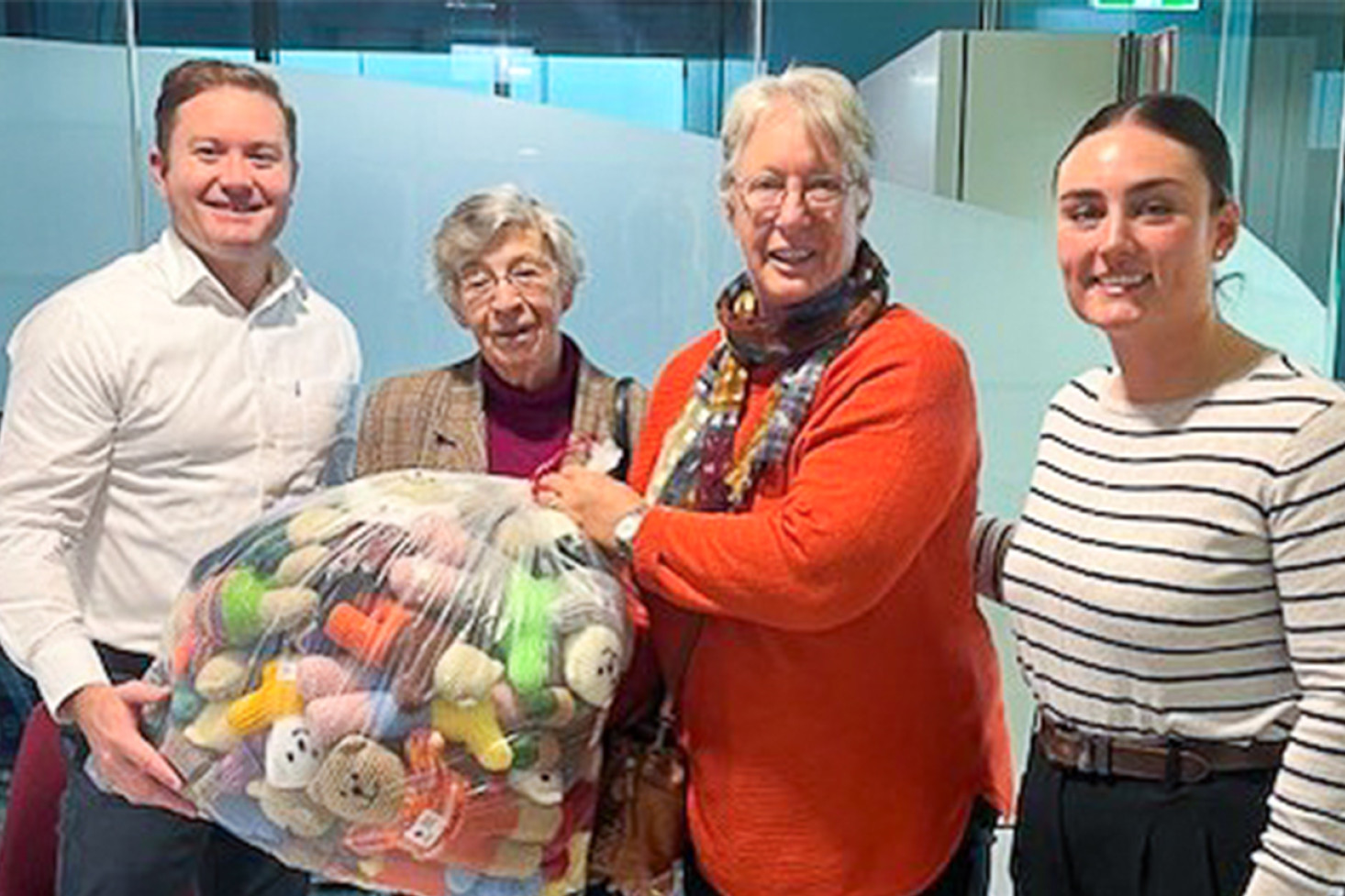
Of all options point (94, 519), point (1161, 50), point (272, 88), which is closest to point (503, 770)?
point (94, 519)

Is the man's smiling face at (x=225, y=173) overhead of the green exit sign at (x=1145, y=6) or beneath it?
beneath

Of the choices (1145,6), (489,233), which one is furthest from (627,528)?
(1145,6)

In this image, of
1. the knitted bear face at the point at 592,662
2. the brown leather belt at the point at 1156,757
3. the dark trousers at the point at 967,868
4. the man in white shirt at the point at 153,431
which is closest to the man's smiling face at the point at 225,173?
the man in white shirt at the point at 153,431

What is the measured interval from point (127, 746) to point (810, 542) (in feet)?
2.27

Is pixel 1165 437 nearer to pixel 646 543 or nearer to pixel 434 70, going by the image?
pixel 646 543

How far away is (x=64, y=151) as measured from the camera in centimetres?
284

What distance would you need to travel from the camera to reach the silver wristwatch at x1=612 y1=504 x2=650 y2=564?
49.3 inches

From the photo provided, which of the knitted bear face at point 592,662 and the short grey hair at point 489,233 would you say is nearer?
the knitted bear face at point 592,662

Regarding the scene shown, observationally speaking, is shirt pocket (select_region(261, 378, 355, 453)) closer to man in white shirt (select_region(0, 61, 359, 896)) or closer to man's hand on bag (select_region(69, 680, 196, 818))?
man in white shirt (select_region(0, 61, 359, 896))

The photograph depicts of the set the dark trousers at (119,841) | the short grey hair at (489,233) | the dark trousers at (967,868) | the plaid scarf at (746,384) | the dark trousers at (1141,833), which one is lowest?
the dark trousers at (119,841)

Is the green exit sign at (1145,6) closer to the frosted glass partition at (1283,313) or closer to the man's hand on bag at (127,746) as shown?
the frosted glass partition at (1283,313)

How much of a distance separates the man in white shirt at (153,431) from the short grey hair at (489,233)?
280mm

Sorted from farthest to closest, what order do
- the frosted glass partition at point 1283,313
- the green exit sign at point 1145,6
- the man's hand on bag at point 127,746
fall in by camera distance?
the green exit sign at point 1145,6
the frosted glass partition at point 1283,313
the man's hand on bag at point 127,746

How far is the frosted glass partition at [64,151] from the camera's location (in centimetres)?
283
